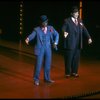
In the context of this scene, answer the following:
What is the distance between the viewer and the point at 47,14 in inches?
848

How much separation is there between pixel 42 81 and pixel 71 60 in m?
1.13

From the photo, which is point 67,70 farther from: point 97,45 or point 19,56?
point 97,45

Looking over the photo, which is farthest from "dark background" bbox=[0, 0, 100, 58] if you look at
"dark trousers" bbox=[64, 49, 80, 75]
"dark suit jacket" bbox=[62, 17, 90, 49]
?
"dark suit jacket" bbox=[62, 17, 90, 49]

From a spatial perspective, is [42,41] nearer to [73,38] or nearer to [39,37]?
[39,37]

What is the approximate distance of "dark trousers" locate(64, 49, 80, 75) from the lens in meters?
12.9

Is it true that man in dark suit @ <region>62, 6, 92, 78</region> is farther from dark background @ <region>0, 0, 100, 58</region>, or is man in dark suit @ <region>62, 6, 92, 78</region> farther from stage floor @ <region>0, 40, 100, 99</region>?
dark background @ <region>0, 0, 100, 58</region>

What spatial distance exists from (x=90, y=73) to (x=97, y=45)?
538cm

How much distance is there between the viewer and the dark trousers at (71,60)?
1285cm

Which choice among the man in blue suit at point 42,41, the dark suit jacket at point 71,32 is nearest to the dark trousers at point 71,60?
the dark suit jacket at point 71,32

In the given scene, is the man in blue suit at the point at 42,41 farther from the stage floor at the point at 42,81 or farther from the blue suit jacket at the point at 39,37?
the stage floor at the point at 42,81

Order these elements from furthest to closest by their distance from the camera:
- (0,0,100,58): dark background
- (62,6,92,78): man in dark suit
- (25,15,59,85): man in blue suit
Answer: (0,0,100,58): dark background < (62,6,92,78): man in dark suit < (25,15,59,85): man in blue suit

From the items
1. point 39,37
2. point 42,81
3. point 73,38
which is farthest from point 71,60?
point 39,37

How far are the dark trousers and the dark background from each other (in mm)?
4203

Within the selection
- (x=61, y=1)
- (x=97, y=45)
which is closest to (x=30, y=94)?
(x=97, y=45)
